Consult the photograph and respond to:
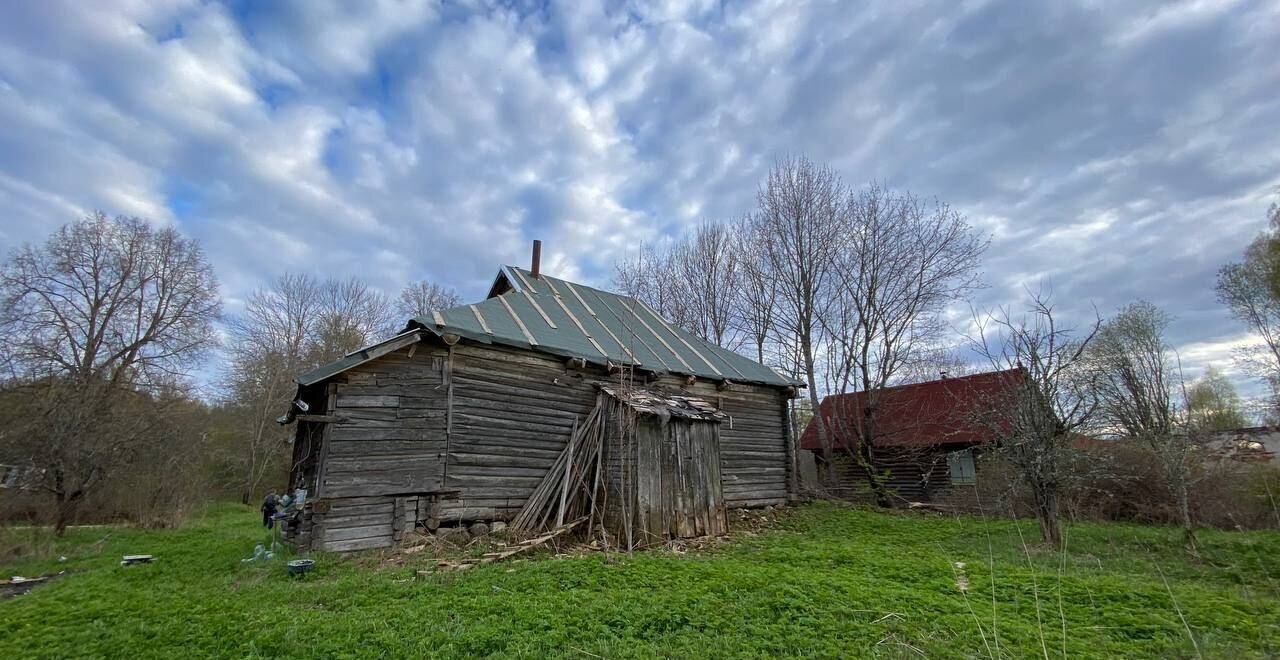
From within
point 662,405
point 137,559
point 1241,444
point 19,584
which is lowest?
point 19,584

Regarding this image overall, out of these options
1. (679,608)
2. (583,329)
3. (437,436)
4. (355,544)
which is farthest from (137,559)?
(679,608)

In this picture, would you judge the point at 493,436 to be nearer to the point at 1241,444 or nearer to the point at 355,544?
the point at 355,544

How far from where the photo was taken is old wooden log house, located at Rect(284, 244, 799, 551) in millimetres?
9109

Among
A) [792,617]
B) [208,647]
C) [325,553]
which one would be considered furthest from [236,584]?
[792,617]

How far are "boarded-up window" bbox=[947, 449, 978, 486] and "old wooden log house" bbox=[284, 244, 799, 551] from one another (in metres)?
11.0

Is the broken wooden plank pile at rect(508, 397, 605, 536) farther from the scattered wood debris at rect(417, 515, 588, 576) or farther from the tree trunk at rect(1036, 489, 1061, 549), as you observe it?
the tree trunk at rect(1036, 489, 1061, 549)

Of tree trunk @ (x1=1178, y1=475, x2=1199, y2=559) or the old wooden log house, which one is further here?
the old wooden log house

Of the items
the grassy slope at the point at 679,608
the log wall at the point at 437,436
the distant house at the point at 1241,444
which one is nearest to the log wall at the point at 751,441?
the log wall at the point at 437,436

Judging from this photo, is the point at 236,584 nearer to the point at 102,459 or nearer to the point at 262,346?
the point at 102,459

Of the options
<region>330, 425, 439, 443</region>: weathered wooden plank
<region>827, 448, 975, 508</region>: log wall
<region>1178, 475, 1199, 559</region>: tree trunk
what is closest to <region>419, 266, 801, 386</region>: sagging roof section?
<region>330, 425, 439, 443</region>: weathered wooden plank

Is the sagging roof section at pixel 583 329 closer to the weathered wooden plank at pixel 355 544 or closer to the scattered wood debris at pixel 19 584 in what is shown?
the weathered wooden plank at pixel 355 544

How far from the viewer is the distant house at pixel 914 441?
17922 mm

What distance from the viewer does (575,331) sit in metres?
13.1

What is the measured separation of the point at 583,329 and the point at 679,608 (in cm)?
884
